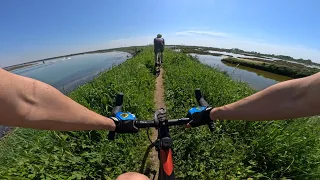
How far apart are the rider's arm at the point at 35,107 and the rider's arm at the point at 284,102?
1052 millimetres

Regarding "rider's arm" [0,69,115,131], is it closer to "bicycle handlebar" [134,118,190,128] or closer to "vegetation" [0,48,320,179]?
"bicycle handlebar" [134,118,190,128]

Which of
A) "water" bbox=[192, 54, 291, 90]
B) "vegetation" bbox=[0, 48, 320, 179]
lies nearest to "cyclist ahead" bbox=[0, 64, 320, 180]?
"vegetation" bbox=[0, 48, 320, 179]

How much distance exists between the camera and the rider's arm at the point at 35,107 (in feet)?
3.23

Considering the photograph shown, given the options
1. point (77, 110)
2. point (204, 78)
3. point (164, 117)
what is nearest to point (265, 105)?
point (164, 117)

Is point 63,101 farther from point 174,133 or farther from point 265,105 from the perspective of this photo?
point 174,133

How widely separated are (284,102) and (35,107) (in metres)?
1.37

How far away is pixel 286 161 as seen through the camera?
343cm

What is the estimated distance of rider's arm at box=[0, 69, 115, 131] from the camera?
986 millimetres

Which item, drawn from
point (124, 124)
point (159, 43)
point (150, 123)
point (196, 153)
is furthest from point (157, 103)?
point (159, 43)

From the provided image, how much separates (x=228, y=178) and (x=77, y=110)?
2.70 metres

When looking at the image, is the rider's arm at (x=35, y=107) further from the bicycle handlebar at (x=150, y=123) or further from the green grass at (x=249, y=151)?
the green grass at (x=249, y=151)

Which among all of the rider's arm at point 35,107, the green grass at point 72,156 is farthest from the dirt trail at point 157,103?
the rider's arm at point 35,107

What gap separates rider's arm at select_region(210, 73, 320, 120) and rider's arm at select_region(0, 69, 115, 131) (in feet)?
3.45

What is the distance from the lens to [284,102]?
1.34m
